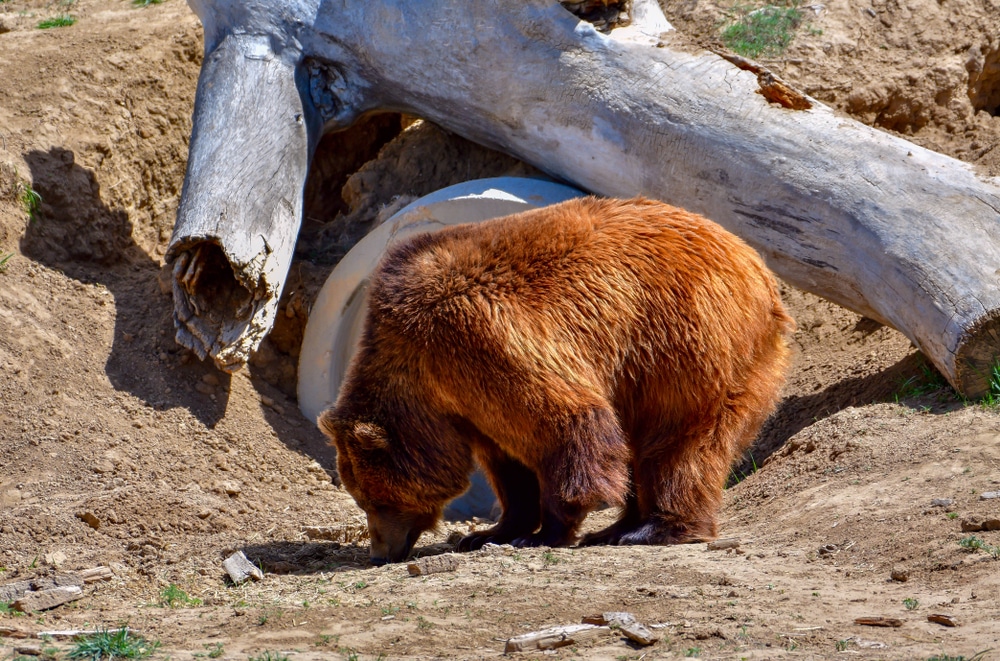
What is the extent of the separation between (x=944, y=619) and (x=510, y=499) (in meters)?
2.55

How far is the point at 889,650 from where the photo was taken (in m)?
3.49

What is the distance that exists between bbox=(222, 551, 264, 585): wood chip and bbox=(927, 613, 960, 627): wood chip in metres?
2.92

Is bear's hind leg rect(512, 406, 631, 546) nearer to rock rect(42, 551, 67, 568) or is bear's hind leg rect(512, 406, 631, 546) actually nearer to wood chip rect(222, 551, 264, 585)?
wood chip rect(222, 551, 264, 585)

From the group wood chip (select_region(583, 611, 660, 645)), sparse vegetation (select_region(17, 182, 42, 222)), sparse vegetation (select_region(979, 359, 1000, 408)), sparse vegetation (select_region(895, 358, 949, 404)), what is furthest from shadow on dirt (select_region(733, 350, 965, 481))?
sparse vegetation (select_region(17, 182, 42, 222))

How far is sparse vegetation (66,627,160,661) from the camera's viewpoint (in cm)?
359

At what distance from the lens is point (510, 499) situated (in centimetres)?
580

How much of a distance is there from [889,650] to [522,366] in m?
2.15

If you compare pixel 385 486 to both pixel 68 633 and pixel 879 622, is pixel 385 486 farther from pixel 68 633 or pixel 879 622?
pixel 879 622

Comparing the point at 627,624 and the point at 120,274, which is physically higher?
the point at 120,274

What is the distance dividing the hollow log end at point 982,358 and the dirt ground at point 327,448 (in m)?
0.13

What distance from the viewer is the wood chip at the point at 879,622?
3744mm

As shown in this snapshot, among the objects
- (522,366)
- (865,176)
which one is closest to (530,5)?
(865,176)

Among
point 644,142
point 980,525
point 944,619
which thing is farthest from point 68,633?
point 644,142

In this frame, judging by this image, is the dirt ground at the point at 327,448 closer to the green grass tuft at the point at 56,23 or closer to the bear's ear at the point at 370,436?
the green grass tuft at the point at 56,23
